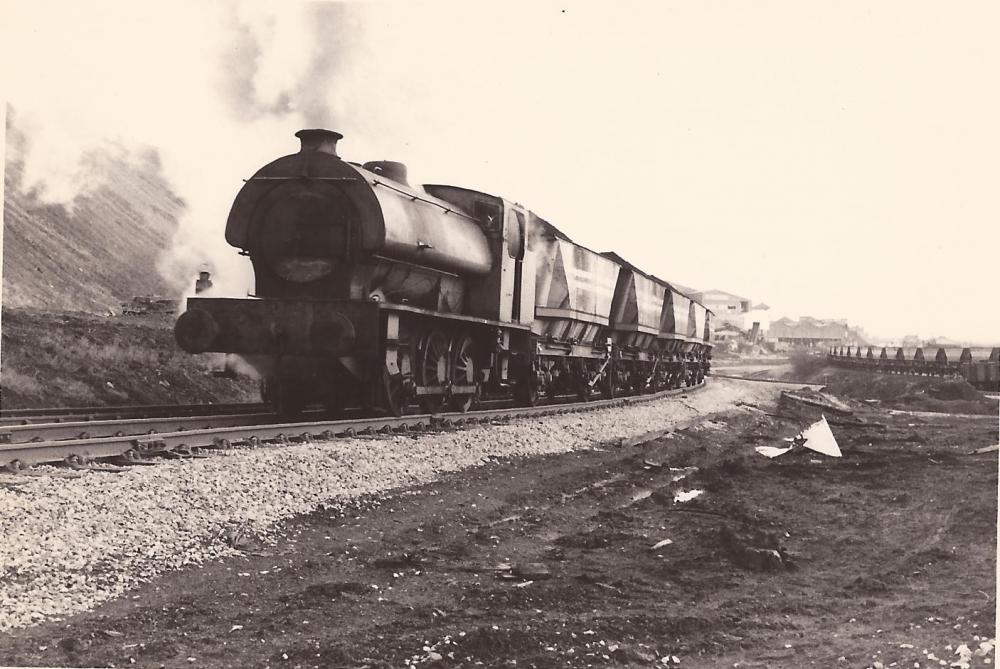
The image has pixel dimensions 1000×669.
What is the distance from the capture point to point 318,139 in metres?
7.99

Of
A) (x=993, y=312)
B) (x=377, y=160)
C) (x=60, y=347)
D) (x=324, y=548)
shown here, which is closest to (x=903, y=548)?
(x=993, y=312)

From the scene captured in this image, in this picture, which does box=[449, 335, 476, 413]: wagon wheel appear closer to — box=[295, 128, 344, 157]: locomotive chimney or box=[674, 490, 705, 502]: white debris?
box=[295, 128, 344, 157]: locomotive chimney

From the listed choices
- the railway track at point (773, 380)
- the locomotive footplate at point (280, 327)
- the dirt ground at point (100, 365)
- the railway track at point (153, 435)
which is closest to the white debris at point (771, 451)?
the railway track at point (153, 435)

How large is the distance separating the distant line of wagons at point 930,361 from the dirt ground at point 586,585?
0.42m

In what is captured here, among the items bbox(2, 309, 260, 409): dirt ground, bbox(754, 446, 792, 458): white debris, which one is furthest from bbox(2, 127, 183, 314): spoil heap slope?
bbox(754, 446, 792, 458): white debris

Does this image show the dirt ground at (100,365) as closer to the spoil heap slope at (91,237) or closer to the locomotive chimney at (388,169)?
the spoil heap slope at (91,237)

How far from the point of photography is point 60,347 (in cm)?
998

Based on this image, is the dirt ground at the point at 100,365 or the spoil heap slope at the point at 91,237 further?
the dirt ground at the point at 100,365

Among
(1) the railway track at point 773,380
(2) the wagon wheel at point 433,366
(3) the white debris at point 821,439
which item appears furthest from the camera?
(1) the railway track at point 773,380

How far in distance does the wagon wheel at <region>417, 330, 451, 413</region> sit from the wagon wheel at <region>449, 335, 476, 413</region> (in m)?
0.16

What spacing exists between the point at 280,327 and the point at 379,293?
1156mm

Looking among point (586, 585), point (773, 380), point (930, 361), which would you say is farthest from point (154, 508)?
point (773, 380)

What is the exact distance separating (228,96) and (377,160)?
1721 millimetres

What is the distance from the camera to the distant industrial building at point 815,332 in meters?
7.76
